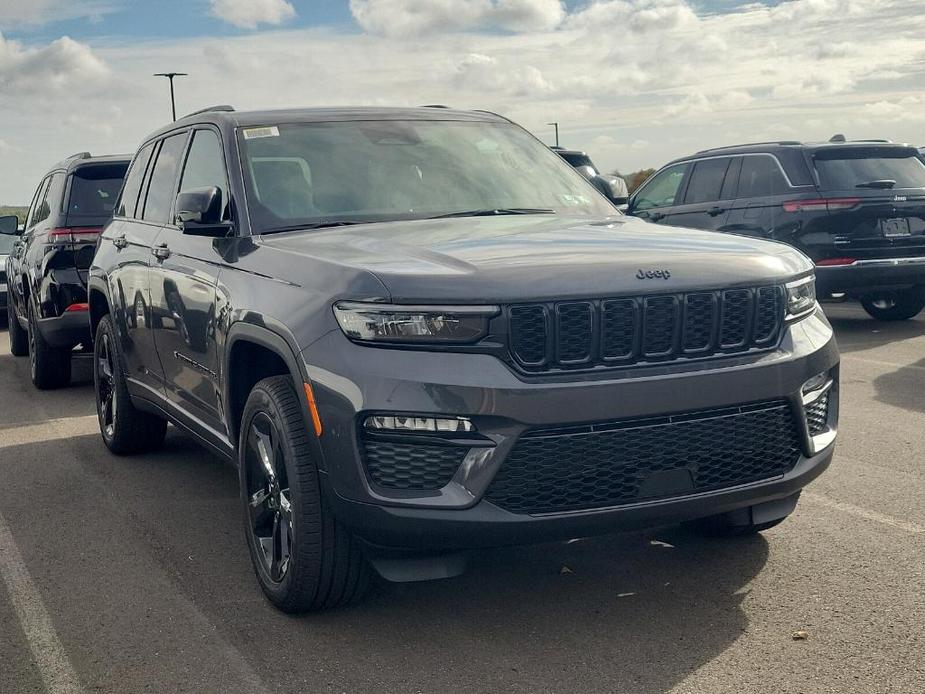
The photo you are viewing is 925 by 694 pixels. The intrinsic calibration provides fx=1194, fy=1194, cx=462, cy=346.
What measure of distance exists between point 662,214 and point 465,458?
32.3 feet

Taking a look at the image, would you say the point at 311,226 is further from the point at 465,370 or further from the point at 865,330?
the point at 865,330

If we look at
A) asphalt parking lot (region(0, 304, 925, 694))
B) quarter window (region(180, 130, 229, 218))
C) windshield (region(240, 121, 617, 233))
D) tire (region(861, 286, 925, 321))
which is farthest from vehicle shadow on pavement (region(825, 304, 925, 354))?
quarter window (region(180, 130, 229, 218))

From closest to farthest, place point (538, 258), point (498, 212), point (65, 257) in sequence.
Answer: point (538, 258)
point (498, 212)
point (65, 257)

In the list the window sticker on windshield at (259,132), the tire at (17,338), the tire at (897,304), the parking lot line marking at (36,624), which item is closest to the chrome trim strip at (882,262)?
the tire at (897,304)

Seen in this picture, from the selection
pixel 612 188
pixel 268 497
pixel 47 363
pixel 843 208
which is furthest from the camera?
pixel 843 208

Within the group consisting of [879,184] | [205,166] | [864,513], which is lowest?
[864,513]

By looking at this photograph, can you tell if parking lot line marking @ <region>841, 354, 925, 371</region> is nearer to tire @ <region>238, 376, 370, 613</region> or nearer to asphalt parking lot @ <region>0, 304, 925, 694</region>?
asphalt parking lot @ <region>0, 304, 925, 694</region>

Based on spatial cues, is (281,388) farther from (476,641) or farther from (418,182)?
(418,182)

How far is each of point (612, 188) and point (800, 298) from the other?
192 cm

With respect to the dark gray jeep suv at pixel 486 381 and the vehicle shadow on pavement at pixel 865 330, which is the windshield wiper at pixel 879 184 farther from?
the dark gray jeep suv at pixel 486 381

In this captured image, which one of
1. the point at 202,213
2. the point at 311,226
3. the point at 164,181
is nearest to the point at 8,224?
the point at 164,181

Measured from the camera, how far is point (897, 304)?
12.3 meters

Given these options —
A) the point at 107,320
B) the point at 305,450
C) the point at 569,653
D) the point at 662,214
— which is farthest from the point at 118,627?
the point at 662,214

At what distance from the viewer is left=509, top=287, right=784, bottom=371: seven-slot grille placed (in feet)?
11.9
